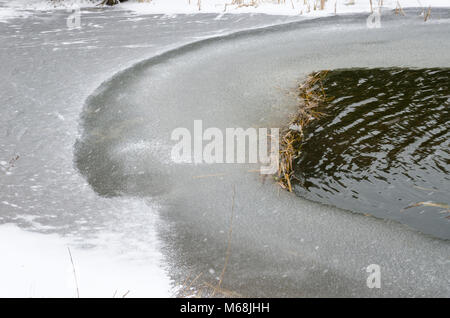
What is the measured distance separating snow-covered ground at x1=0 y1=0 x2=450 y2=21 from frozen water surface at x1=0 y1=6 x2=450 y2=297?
38 cm

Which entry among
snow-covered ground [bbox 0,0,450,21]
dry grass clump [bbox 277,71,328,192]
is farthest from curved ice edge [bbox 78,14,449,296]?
snow-covered ground [bbox 0,0,450,21]

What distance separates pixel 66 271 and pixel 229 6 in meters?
4.71

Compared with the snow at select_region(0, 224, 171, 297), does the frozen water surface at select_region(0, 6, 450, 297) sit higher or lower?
higher

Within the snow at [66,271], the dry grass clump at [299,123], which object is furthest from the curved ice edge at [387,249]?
the snow at [66,271]

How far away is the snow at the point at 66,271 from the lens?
5.46 feet

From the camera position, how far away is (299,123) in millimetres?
2924

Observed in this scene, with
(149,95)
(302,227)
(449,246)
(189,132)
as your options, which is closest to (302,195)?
(302,227)

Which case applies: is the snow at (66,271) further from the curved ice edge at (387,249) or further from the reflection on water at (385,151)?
the reflection on water at (385,151)

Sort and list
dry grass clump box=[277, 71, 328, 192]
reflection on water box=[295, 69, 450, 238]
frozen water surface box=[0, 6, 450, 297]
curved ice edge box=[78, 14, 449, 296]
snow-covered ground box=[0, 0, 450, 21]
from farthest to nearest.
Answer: snow-covered ground box=[0, 0, 450, 21] < dry grass clump box=[277, 71, 328, 192] < reflection on water box=[295, 69, 450, 238] < frozen water surface box=[0, 6, 450, 297] < curved ice edge box=[78, 14, 449, 296]

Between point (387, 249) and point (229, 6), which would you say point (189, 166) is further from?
point (229, 6)

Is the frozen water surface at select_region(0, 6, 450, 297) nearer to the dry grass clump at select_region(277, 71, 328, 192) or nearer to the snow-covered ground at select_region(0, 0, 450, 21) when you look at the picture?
the dry grass clump at select_region(277, 71, 328, 192)

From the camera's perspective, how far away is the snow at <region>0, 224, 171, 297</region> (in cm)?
166

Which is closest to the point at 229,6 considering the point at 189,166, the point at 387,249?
the point at 189,166
